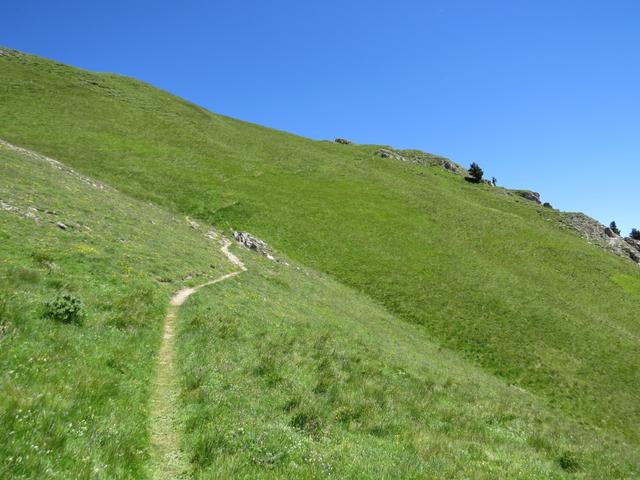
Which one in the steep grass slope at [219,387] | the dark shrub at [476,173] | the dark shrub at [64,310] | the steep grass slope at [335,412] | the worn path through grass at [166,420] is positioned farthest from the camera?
the dark shrub at [476,173]

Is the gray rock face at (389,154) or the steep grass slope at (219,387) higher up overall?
the gray rock face at (389,154)

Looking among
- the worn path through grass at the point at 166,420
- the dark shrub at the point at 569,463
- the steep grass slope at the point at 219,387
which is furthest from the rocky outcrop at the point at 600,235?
the worn path through grass at the point at 166,420

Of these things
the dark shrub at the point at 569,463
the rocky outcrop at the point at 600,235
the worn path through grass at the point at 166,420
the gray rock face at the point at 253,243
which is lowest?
the worn path through grass at the point at 166,420

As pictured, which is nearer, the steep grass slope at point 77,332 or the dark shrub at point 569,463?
the steep grass slope at point 77,332

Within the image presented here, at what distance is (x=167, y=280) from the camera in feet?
80.0

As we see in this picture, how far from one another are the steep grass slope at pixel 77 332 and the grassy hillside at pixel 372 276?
4.96 feet

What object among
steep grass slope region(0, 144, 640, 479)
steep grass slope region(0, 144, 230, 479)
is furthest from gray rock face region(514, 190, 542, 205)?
steep grass slope region(0, 144, 230, 479)

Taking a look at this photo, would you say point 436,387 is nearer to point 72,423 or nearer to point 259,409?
point 259,409

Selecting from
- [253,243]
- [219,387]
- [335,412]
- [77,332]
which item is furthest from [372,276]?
[77,332]

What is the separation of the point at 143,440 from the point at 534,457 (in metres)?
13.5

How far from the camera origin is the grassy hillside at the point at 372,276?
51.6 ft

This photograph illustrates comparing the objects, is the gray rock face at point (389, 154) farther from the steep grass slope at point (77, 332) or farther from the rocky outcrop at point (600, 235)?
the steep grass slope at point (77, 332)

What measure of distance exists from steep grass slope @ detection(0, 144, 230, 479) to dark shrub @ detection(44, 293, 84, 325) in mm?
219

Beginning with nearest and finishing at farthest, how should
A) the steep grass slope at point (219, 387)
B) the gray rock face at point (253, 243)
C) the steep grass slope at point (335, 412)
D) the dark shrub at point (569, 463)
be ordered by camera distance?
the steep grass slope at point (219, 387), the steep grass slope at point (335, 412), the dark shrub at point (569, 463), the gray rock face at point (253, 243)
